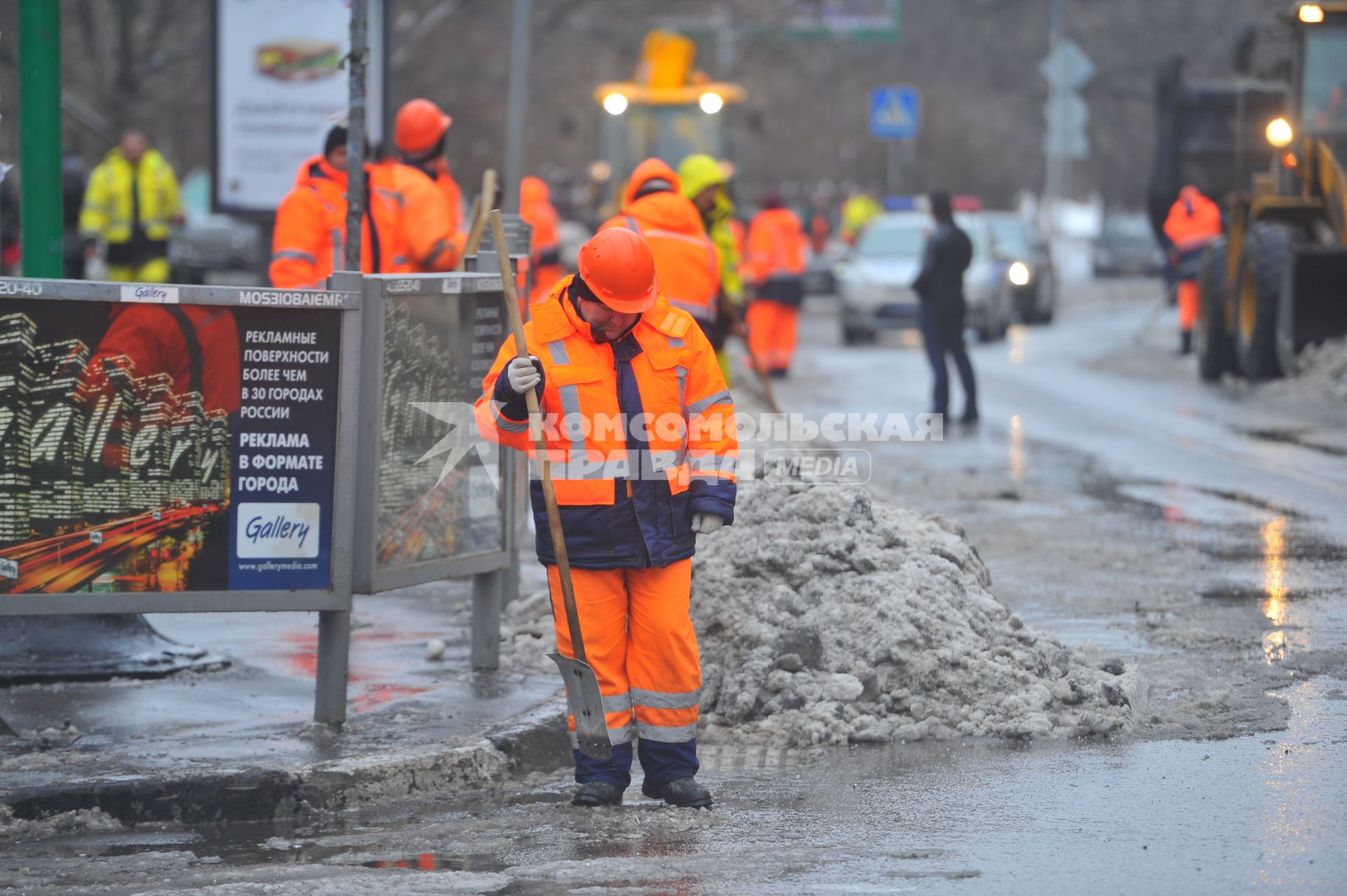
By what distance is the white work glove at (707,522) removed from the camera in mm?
5551

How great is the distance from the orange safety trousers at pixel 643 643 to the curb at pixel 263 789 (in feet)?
1.55

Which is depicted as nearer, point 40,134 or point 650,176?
point 40,134

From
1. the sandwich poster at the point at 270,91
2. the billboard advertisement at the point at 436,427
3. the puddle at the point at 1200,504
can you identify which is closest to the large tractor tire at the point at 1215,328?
the puddle at the point at 1200,504

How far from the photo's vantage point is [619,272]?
538 centimetres

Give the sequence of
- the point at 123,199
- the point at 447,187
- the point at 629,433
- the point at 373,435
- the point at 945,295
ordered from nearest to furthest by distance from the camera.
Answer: the point at 629,433
the point at 373,435
the point at 447,187
the point at 945,295
the point at 123,199

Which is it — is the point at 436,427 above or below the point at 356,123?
below

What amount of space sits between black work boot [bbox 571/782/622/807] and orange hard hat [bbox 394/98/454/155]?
427 cm

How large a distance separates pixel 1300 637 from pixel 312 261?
14.8 ft

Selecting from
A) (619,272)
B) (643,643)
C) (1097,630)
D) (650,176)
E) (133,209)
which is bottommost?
(1097,630)

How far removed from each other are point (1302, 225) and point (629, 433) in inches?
562

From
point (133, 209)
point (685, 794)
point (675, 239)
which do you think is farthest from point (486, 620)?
point (133, 209)

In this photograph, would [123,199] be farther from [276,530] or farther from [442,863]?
[442,863]

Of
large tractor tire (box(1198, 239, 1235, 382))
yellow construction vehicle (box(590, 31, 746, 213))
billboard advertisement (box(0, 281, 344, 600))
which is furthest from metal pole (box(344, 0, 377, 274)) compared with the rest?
yellow construction vehicle (box(590, 31, 746, 213))

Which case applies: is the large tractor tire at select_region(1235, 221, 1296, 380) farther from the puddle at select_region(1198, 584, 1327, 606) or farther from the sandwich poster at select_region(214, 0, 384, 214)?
the puddle at select_region(1198, 584, 1327, 606)
